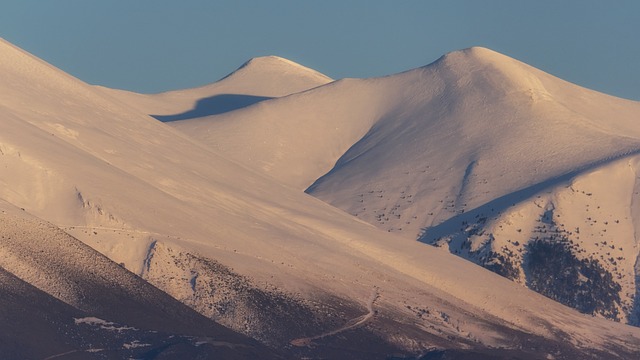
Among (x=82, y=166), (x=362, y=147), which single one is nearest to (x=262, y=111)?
(x=362, y=147)

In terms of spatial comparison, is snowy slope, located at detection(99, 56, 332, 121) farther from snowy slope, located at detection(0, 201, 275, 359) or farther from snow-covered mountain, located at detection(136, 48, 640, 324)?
snowy slope, located at detection(0, 201, 275, 359)

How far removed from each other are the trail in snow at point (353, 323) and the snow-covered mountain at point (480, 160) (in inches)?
637

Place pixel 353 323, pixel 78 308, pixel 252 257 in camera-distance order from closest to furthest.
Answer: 1. pixel 78 308
2. pixel 353 323
3. pixel 252 257

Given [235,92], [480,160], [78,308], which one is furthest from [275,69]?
[78,308]

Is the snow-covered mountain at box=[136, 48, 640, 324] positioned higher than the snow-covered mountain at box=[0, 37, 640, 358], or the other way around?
the snow-covered mountain at box=[136, 48, 640, 324]

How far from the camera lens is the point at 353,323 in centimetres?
6488

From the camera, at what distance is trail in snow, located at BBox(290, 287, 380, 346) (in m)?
61.3

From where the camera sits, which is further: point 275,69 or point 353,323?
point 275,69

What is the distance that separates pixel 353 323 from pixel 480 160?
1660 inches

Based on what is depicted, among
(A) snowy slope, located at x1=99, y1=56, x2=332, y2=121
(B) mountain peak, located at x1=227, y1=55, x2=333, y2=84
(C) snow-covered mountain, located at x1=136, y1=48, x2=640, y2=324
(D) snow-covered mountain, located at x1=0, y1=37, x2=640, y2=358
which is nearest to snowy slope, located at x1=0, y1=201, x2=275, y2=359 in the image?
(D) snow-covered mountain, located at x1=0, y1=37, x2=640, y2=358

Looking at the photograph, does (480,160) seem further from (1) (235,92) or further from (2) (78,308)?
(2) (78,308)

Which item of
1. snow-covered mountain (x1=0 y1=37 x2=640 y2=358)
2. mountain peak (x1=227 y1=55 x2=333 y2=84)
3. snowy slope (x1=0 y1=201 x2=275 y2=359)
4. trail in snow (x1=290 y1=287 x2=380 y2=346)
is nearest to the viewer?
snowy slope (x1=0 y1=201 x2=275 y2=359)

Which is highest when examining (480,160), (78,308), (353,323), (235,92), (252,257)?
(235,92)

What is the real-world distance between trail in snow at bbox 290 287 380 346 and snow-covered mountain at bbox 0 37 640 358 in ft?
0.17
